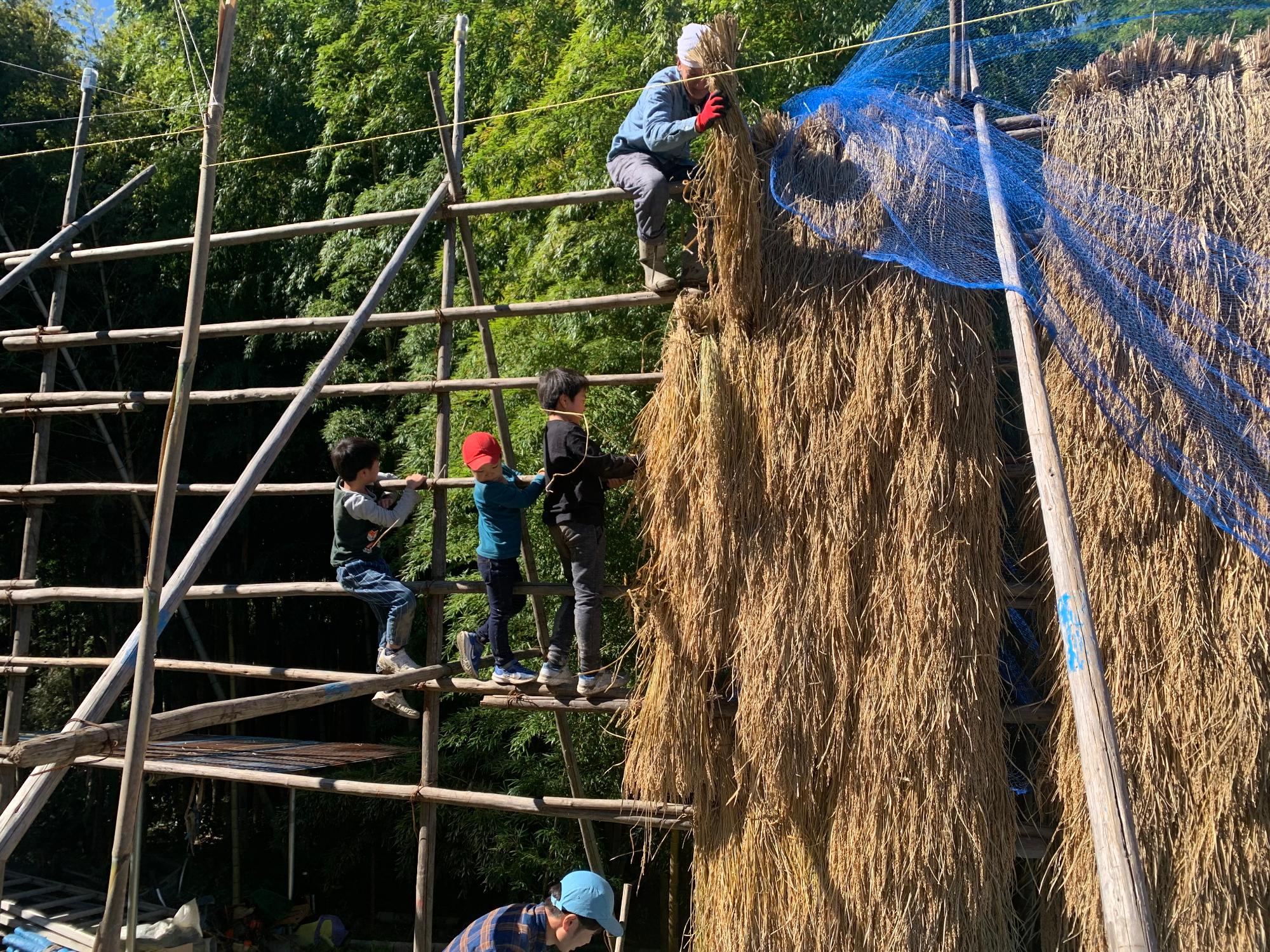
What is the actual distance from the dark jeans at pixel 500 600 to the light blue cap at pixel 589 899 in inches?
47.6

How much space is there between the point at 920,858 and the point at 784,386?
5.19 ft

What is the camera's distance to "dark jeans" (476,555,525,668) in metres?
4.05

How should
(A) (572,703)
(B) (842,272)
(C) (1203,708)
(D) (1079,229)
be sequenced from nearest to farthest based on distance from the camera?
(C) (1203,708), (D) (1079,229), (B) (842,272), (A) (572,703)

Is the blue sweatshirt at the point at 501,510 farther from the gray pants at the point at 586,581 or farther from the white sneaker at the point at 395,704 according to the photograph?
the white sneaker at the point at 395,704

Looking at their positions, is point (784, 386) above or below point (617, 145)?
below

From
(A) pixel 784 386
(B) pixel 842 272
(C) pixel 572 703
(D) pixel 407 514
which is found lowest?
(C) pixel 572 703

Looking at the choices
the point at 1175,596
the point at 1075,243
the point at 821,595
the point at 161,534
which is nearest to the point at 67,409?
the point at 161,534

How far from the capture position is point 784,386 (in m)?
3.70

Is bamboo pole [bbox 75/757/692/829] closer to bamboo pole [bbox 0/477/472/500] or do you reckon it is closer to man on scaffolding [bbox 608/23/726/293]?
bamboo pole [bbox 0/477/472/500]

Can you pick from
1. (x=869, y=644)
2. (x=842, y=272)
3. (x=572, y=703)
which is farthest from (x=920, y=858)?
(x=842, y=272)

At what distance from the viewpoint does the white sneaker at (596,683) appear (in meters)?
3.84

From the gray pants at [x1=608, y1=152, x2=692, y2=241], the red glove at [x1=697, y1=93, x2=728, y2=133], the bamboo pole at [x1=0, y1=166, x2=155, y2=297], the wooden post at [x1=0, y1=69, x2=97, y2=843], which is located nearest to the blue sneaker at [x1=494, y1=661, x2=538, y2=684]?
the gray pants at [x1=608, y1=152, x2=692, y2=241]

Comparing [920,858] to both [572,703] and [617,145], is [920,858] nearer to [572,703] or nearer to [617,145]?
[572,703]

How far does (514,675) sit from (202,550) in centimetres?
126
